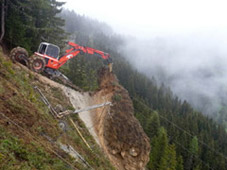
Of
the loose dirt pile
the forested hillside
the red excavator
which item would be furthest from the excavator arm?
the forested hillside

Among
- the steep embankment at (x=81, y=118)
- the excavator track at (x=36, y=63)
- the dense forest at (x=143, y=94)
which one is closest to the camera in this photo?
the steep embankment at (x=81, y=118)

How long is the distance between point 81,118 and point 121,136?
396 centimetres

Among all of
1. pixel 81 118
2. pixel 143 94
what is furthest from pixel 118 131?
pixel 143 94

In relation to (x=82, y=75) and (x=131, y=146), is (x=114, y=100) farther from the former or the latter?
(x=82, y=75)

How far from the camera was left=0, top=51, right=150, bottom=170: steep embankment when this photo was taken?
325 inches

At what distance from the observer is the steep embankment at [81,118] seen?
8.26 m

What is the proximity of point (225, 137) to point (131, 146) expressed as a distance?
8979 centimetres

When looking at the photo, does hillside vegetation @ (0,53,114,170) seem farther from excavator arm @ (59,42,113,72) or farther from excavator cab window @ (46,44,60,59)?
excavator arm @ (59,42,113,72)

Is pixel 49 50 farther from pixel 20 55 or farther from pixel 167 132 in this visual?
pixel 167 132

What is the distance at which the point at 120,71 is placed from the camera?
4614 inches

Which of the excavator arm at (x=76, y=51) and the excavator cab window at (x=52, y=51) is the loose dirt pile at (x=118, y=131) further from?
the excavator arm at (x=76, y=51)

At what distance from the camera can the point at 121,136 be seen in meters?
17.2

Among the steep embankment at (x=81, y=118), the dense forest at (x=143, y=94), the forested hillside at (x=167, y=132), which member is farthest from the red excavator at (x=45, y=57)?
the forested hillside at (x=167, y=132)

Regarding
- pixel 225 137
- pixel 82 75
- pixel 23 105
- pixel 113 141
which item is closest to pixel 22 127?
pixel 23 105
